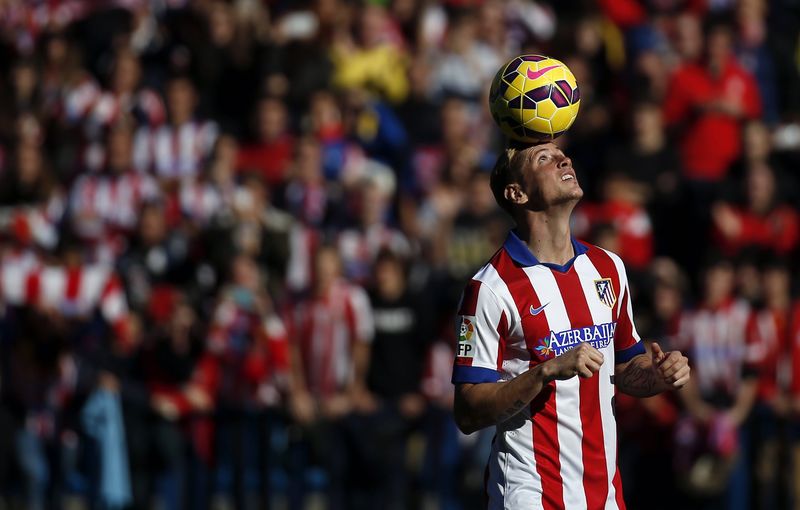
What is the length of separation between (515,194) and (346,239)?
7.07m

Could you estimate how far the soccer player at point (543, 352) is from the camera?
222 inches

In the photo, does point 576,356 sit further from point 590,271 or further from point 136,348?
point 136,348

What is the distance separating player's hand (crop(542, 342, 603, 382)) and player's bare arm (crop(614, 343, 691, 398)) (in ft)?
1.44

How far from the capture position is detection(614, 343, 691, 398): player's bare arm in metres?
5.50

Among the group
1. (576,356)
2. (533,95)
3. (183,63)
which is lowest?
(576,356)

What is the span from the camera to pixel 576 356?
5.16 meters

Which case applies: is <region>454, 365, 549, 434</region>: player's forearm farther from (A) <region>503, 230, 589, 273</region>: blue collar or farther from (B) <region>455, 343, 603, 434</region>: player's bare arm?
(A) <region>503, 230, 589, 273</region>: blue collar

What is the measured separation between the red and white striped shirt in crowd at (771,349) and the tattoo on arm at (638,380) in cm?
500

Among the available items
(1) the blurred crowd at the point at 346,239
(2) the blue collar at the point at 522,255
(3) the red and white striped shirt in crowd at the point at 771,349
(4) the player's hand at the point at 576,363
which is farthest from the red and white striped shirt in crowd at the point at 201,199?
(4) the player's hand at the point at 576,363

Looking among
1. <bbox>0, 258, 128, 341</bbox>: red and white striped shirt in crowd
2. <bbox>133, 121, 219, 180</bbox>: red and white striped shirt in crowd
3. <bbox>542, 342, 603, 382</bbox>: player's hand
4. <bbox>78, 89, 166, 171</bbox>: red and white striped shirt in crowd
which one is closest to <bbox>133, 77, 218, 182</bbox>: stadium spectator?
<bbox>133, 121, 219, 180</bbox>: red and white striped shirt in crowd

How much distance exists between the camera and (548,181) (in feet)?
18.8

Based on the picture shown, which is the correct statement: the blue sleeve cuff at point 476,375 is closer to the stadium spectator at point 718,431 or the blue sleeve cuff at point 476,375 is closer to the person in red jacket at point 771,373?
the stadium spectator at point 718,431

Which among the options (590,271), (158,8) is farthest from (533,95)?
(158,8)

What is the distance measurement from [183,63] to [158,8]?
5.12ft
